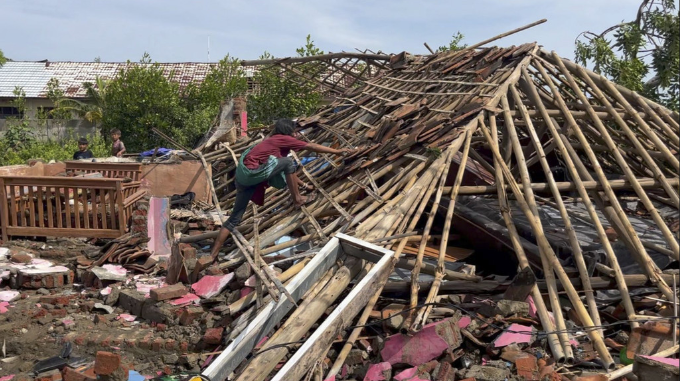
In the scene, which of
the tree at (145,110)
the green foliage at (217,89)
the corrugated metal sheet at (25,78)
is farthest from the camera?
the corrugated metal sheet at (25,78)

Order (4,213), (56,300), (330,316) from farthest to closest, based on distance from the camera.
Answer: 1. (4,213)
2. (56,300)
3. (330,316)

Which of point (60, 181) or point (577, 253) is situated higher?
point (60, 181)

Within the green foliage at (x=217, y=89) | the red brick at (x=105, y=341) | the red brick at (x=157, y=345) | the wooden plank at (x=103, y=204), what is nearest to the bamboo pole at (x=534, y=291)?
the red brick at (x=157, y=345)

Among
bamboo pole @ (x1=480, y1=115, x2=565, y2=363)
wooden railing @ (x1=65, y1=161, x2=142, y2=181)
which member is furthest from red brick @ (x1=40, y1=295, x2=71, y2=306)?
bamboo pole @ (x1=480, y1=115, x2=565, y2=363)

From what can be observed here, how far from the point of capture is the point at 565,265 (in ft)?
19.6

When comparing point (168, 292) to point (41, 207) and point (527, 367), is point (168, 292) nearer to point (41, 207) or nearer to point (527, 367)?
point (41, 207)

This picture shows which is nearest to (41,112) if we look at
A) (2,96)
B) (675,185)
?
(2,96)

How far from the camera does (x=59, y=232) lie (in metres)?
7.98

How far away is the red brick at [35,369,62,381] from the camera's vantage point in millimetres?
4320

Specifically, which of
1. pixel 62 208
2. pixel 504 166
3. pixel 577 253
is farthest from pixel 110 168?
pixel 577 253

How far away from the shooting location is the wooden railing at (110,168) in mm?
9789

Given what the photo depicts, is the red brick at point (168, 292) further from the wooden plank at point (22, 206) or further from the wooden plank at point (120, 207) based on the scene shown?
the wooden plank at point (22, 206)

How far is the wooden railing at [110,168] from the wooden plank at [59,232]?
75.8 inches

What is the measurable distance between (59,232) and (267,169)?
11.0ft
